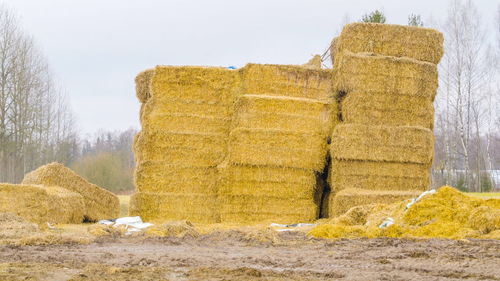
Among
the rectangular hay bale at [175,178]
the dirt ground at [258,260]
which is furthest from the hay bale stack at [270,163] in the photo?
the dirt ground at [258,260]

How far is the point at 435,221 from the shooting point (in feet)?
36.1

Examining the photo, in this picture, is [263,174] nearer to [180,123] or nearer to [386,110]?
[180,123]

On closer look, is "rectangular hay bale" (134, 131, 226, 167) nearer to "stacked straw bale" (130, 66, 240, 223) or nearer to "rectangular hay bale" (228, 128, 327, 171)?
"stacked straw bale" (130, 66, 240, 223)

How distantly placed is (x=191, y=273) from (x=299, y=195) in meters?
9.25

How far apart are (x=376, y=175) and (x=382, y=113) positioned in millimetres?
1533

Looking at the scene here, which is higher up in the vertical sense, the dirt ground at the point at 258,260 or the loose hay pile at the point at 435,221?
the loose hay pile at the point at 435,221

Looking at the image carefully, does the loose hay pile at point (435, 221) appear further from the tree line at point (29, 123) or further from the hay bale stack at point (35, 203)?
the tree line at point (29, 123)

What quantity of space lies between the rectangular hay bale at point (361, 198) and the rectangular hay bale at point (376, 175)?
383mm

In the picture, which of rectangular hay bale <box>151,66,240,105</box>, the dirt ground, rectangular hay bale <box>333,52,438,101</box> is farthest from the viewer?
rectangular hay bale <box>151,66,240,105</box>

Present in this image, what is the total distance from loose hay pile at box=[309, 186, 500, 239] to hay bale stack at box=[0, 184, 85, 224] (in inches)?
263

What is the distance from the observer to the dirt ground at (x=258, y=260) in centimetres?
627

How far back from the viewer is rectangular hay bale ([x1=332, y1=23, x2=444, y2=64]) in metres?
15.9

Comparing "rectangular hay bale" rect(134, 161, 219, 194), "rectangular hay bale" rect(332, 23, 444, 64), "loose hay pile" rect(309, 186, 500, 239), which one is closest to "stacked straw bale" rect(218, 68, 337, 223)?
"rectangular hay bale" rect(134, 161, 219, 194)

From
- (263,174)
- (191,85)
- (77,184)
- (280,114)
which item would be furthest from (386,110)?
(77,184)
